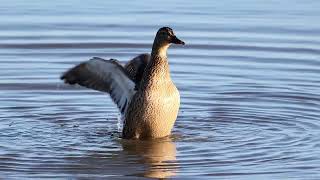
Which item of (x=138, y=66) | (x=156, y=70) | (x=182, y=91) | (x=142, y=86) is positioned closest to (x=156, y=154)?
(x=142, y=86)

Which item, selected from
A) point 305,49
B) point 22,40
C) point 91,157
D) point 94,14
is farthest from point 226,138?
point 94,14

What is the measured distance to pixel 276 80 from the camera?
15.5 m

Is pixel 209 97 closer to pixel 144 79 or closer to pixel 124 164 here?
pixel 144 79

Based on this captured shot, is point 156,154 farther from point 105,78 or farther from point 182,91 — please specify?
point 182,91

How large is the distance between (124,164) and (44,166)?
817 millimetres

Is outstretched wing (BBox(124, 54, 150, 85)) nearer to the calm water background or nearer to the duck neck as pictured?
the duck neck

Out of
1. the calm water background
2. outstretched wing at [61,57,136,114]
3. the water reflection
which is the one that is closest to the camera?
the water reflection

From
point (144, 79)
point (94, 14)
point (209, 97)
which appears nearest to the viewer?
point (144, 79)

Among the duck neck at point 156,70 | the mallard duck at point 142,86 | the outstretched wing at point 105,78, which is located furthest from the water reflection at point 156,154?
the duck neck at point 156,70

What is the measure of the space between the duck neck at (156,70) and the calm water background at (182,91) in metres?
0.67

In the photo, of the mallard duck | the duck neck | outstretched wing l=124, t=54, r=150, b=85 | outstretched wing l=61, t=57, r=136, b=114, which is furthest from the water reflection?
outstretched wing l=124, t=54, r=150, b=85

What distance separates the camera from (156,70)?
12531 millimetres

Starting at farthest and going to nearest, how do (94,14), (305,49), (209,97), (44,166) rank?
1. (94,14)
2. (305,49)
3. (209,97)
4. (44,166)

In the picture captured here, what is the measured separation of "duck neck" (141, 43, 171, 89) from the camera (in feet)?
41.0
